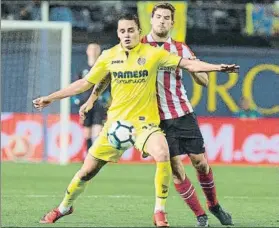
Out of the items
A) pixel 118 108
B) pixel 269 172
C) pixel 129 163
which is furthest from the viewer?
pixel 129 163

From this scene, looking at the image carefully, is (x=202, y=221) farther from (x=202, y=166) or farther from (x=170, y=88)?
(x=170, y=88)

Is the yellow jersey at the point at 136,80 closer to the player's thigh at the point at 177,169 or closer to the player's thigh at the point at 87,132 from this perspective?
the player's thigh at the point at 177,169

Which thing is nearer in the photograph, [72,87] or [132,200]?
[72,87]

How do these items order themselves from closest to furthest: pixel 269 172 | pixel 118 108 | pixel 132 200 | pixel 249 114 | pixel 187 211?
pixel 118 108 < pixel 187 211 < pixel 132 200 < pixel 269 172 < pixel 249 114

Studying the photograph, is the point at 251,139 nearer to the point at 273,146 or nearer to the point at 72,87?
the point at 273,146

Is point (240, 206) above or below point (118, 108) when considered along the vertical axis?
below

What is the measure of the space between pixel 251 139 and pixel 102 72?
11213 millimetres

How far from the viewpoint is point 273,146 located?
1991 centimetres

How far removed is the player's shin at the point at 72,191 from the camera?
9195mm

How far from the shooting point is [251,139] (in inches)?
787

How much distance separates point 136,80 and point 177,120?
0.74m

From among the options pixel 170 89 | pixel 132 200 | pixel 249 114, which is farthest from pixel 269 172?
pixel 170 89

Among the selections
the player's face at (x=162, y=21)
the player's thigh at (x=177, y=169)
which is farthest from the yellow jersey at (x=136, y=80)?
the player's thigh at (x=177, y=169)

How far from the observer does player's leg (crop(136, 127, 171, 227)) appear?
342 inches
